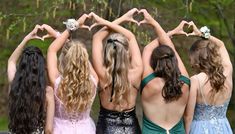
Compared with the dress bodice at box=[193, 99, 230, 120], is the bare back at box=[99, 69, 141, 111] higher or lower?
higher

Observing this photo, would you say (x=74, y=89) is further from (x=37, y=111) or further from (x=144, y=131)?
(x=144, y=131)

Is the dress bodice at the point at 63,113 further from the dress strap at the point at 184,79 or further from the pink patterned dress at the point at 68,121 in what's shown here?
the dress strap at the point at 184,79

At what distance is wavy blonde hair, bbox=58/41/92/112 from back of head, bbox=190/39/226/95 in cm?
113

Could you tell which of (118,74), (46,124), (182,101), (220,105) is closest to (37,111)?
(46,124)

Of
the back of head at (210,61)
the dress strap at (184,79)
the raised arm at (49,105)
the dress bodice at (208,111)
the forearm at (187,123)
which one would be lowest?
the forearm at (187,123)

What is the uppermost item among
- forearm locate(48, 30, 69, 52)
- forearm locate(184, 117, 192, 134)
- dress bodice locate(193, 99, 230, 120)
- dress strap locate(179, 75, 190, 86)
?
forearm locate(48, 30, 69, 52)

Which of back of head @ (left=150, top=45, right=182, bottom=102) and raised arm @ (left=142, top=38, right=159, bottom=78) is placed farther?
raised arm @ (left=142, top=38, right=159, bottom=78)

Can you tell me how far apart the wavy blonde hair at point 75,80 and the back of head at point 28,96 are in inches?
8.3

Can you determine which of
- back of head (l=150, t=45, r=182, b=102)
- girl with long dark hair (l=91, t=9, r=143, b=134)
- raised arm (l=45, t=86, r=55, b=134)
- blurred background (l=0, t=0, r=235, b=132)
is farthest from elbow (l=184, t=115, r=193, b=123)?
blurred background (l=0, t=0, r=235, b=132)

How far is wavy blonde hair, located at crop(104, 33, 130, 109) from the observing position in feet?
17.6

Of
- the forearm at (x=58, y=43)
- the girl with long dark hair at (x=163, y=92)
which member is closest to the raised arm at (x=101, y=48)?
the girl with long dark hair at (x=163, y=92)

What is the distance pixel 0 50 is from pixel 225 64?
27.0 feet

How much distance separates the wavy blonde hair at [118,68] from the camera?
5352 millimetres

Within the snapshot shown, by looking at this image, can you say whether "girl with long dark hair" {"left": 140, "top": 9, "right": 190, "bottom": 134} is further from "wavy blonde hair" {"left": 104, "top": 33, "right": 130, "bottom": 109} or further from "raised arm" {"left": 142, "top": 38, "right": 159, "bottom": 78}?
"wavy blonde hair" {"left": 104, "top": 33, "right": 130, "bottom": 109}
